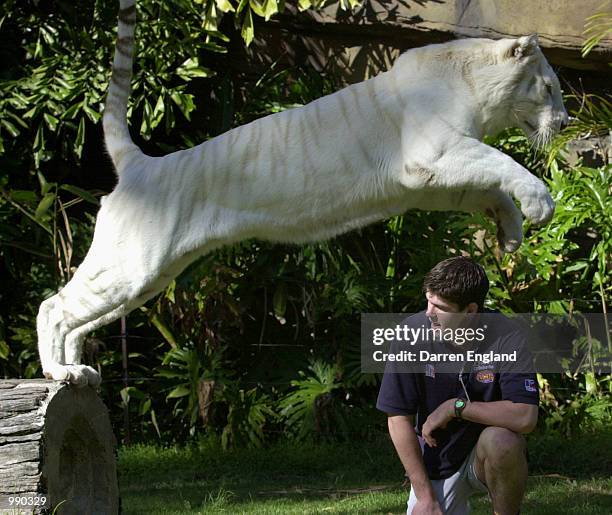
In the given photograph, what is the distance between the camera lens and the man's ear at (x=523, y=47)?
3426 mm

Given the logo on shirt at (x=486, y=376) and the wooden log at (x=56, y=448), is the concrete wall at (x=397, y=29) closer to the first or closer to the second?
the wooden log at (x=56, y=448)

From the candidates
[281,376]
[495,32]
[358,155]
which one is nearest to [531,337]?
[281,376]

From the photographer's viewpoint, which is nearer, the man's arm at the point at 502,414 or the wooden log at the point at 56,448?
the man's arm at the point at 502,414

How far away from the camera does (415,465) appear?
2.94m

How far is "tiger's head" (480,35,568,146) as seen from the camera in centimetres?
342

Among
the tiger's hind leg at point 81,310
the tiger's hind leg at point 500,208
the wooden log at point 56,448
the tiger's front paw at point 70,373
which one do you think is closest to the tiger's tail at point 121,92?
the tiger's hind leg at point 81,310

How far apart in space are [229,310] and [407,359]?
3.52 meters

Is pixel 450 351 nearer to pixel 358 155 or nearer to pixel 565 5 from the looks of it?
pixel 358 155

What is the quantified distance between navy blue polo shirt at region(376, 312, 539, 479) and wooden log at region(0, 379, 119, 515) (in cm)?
129

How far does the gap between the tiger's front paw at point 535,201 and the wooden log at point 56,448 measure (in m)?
1.85

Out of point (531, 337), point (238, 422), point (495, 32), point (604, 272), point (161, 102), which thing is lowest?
point (238, 422)

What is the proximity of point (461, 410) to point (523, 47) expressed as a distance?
136cm

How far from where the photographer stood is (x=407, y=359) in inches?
119

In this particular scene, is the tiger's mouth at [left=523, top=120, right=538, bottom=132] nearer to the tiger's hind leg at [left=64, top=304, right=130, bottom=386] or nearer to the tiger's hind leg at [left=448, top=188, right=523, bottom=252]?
the tiger's hind leg at [left=448, top=188, right=523, bottom=252]
